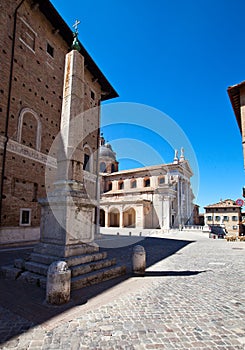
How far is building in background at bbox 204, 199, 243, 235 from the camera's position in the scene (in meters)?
47.8

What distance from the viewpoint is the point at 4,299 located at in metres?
3.99

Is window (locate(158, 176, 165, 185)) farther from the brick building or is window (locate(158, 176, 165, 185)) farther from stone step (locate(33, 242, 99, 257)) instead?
stone step (locate(33, 242, 99, 257))

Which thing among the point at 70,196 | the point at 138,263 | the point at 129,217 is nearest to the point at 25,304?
the point at 70,196

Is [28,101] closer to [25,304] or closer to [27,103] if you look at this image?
[27,103]

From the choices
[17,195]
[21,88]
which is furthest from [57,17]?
[17,195]

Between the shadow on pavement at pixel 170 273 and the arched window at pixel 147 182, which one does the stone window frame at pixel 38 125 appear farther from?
the arched window at pixel 147 182

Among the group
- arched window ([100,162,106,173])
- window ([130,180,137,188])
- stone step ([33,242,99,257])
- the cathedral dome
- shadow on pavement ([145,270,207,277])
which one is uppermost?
the cathedral dome

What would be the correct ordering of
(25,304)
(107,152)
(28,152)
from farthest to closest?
(107,152)
(28,152)
(25,304)

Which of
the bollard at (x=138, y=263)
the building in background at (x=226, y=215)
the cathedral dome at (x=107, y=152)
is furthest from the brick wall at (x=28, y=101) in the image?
the building in background at (x=226, y=215)

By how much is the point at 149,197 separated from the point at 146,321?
113 ft

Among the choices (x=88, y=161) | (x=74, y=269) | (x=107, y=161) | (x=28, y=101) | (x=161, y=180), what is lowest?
(x=74, y=269)

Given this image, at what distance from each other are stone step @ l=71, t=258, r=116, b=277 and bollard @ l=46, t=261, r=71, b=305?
901 mm

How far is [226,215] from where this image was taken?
49.3 m

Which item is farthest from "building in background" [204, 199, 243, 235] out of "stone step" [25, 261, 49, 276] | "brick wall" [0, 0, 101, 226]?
"stone step" [25, 261, 49, 276]
